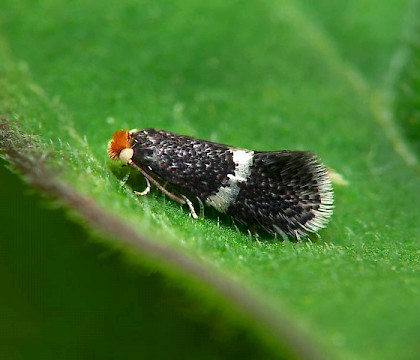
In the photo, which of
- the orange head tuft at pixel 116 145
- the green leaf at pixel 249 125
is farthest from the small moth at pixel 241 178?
the green leaf at pixel 249 125

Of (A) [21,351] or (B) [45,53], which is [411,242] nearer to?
(A) [21,351]

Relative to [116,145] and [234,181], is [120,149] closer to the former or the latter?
[116,145]

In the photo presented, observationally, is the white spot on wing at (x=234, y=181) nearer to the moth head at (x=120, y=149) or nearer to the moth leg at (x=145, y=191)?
the moth leg at (x=145, y=191)

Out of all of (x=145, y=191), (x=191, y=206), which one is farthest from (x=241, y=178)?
(x=145, y=191)

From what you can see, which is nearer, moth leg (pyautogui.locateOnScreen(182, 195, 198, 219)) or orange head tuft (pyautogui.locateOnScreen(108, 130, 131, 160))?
moth leg (pyautogui.locateOnScreen(182, 195, 198, 219))

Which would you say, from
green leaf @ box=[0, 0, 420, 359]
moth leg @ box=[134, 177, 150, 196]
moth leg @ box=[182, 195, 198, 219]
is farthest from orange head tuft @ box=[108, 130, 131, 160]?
moth leg @ box=[182, 195, 198, 219]

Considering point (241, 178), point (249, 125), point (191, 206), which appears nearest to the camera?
point (191, 206)

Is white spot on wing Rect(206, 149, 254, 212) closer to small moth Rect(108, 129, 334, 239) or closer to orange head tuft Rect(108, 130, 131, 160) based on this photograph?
small moth Rect(108, 129, 334, 239)
